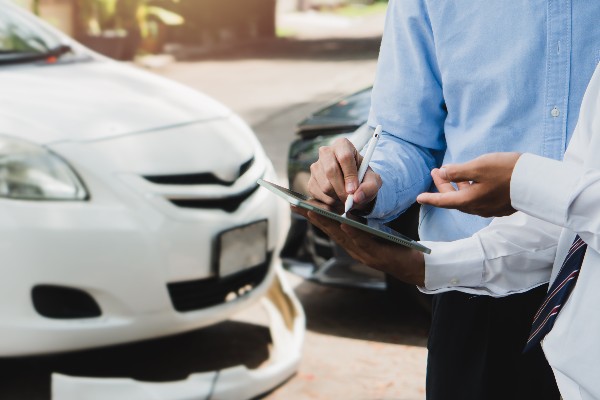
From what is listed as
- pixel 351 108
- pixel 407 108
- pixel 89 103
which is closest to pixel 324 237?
pixel 351 108

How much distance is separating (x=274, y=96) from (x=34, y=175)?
32.4 ft

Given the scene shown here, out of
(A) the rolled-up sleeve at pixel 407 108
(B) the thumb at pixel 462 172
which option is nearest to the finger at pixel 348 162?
(A) the rolled-up sleeve at pixel 407 108

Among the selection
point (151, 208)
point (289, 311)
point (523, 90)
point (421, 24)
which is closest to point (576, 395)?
point (523, 90)

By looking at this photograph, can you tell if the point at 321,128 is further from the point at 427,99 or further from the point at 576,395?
the point at 576,395

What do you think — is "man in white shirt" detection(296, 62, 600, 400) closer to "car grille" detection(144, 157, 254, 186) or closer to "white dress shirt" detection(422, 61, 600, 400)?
"white dress shirt" detection(422, 61, 600, 400)

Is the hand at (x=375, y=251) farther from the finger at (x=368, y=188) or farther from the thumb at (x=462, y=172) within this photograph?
the thumb at (x=462, y=172)

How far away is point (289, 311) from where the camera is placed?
12.8 ft

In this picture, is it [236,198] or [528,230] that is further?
[236,198]

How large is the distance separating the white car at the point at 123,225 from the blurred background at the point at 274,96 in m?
0.28

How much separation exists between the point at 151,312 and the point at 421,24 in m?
1.86

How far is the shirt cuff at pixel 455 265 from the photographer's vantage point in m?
1.61

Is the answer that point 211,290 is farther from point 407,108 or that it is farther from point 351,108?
point 407,108

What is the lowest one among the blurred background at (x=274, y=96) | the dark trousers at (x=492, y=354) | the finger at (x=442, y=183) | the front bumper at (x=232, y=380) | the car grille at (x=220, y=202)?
the blurred background at (x=274, y=96)

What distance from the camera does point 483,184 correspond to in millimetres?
1354
